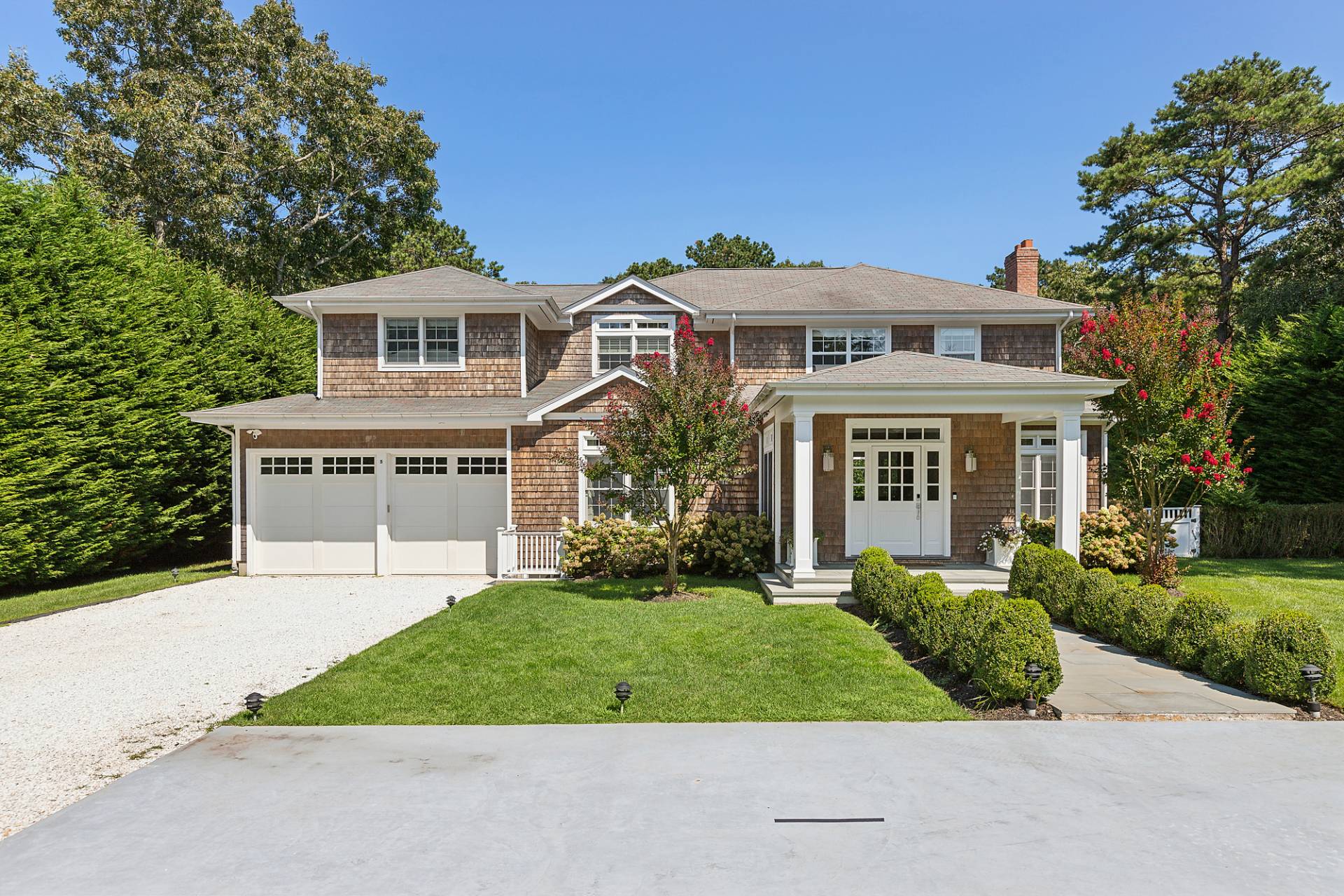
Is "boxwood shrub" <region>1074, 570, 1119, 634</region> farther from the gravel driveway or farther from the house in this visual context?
the gravel driveway

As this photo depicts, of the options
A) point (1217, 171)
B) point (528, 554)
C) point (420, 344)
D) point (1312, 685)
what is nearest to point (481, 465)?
point (528, 554)

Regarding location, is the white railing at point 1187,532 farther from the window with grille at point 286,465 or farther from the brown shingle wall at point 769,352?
the window with grille at point 286,465

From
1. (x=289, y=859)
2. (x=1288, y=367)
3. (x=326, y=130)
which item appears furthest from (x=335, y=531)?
(x=1288, y=367)

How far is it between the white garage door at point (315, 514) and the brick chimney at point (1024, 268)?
640 inches

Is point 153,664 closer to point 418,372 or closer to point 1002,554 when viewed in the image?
point 418,372

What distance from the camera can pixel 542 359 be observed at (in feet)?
57.7

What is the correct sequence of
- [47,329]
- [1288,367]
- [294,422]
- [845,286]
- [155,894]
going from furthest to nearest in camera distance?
[1288,367]
[845,286]
[294,422]
[47,329]
[155,894]

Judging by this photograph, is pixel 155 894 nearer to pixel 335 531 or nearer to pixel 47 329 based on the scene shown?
pixel 335 531

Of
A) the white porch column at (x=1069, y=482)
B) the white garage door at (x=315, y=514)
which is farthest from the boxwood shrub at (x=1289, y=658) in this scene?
the white garage door at (x=315, y=514)

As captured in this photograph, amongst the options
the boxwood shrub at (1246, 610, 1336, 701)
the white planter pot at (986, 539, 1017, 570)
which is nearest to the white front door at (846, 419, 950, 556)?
the white planter pot at (986, 539, 1017, 570)

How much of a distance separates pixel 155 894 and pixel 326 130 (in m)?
30.7

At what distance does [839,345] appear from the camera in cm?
1596

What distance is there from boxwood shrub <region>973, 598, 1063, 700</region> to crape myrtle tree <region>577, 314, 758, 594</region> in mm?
5551

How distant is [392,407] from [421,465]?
1377mm
